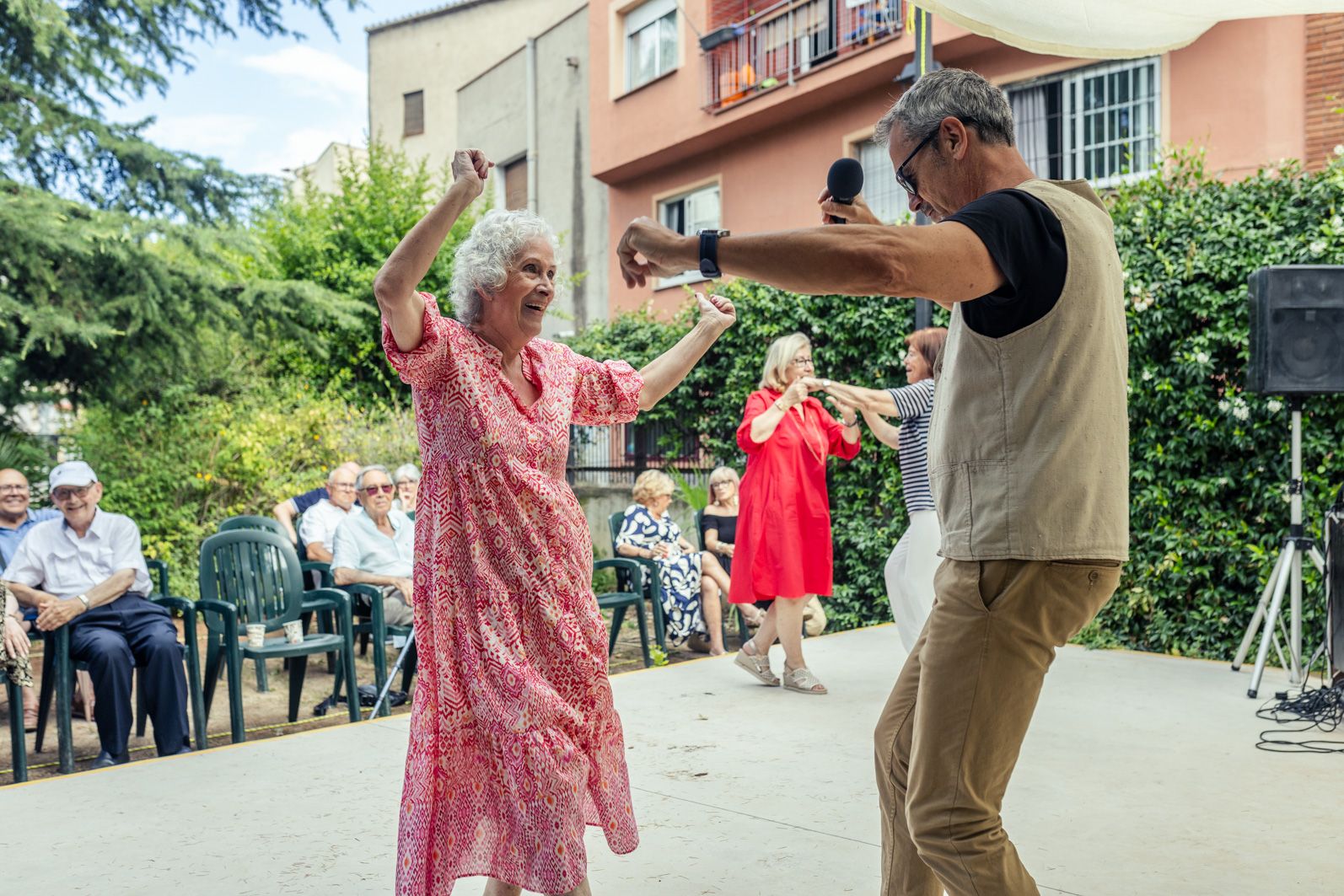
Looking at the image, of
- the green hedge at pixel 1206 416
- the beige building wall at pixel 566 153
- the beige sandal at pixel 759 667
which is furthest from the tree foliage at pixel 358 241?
the green hedge at pixel 1206 416

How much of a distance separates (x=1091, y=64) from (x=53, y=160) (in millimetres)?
10064

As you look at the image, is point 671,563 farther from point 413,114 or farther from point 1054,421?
point 413,114

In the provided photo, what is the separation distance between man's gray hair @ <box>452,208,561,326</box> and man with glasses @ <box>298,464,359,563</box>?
16.3ft

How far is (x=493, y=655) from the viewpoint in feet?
8.88

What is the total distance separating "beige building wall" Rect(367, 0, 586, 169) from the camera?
25.4 m

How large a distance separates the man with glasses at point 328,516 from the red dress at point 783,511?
2827 millimetres

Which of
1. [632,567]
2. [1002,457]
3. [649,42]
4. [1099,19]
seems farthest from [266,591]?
[649,42]

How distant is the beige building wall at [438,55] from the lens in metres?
25.4

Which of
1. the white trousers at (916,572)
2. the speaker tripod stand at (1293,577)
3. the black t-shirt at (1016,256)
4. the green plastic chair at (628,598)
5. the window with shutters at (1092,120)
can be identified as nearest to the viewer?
the black t-shirt at (1016,256)

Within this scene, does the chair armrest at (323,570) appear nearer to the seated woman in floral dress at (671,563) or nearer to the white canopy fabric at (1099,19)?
the seated woman in floral dress at (671,563)

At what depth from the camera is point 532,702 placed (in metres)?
2.68

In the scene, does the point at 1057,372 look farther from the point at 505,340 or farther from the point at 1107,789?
the point at 1107,789

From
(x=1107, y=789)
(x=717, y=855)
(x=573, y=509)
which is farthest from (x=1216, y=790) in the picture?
(x=573, y=509)

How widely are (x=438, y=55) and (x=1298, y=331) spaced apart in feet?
80.1
